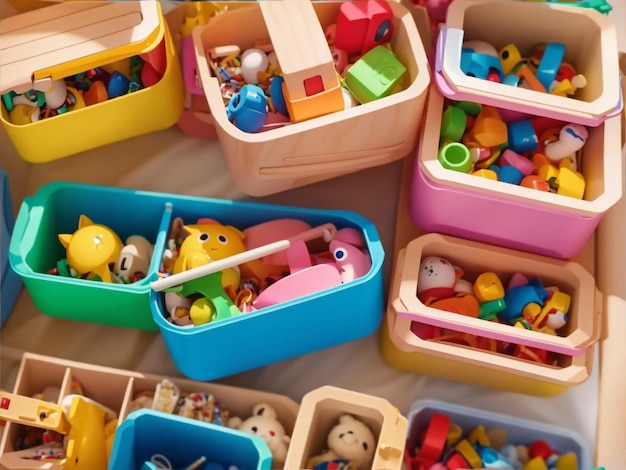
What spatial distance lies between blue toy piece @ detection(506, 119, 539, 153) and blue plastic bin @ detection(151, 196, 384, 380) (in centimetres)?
23

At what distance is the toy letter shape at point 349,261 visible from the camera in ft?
3.24

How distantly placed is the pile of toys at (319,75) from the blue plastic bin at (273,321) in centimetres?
16

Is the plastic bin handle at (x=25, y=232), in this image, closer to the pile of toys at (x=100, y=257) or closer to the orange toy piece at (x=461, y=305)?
the pile of toys at (x=100, y=257)

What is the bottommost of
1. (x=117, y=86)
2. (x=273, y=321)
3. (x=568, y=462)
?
(x=568, y=462)

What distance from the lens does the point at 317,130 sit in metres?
0.93

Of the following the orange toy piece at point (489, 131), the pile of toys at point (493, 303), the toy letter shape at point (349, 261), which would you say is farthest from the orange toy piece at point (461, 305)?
the orange toy piece at point (489, 131)

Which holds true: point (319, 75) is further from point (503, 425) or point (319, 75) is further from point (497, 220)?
point (503, 425)

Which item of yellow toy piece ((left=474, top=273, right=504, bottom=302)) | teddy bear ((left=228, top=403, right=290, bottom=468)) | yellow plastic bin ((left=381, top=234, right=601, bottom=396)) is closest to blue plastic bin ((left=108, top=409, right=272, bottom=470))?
teddy bear ((left=228, top=403, right=290, bottom=468))

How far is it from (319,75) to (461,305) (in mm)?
365

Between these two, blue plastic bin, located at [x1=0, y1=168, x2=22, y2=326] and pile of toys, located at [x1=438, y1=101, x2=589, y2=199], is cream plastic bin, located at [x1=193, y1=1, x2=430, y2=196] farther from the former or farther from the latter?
blue plastic bin, located at [x1=0, y1=168, x2=22, y2=326]

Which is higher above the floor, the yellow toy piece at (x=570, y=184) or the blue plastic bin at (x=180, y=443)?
the yellow toy piece at (x=570, y=184)

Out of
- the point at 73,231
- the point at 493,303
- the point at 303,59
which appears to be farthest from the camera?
the point at 73,231

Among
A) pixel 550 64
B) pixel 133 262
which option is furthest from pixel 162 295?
pixel 550 64

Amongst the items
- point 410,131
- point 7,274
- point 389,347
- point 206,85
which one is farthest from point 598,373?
point 7,274
